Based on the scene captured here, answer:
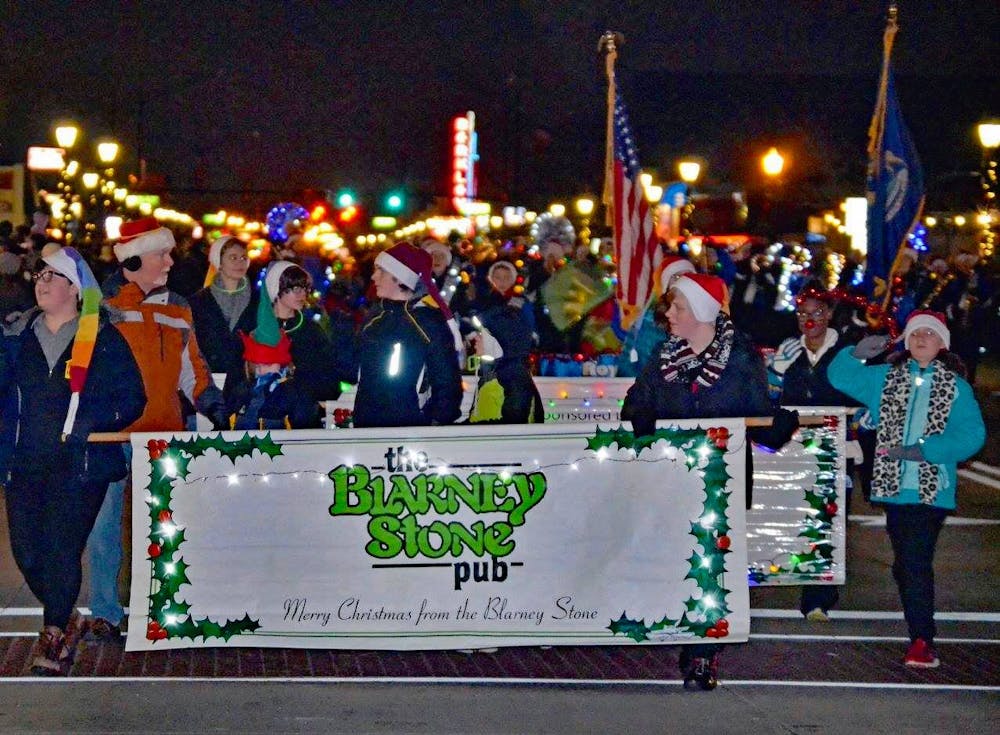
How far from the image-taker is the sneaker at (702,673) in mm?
7715

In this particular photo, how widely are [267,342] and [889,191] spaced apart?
5962 mm

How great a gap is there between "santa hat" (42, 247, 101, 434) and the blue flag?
7.23 m

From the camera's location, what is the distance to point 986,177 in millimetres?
29141

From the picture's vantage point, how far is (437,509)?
25.2 ft

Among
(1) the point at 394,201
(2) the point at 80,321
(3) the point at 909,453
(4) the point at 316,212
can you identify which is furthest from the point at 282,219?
(1) the point at 394,201

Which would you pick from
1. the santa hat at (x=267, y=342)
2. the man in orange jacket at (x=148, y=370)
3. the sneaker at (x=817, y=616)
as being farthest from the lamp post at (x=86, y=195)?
the sneaker at (x=817, y=616)

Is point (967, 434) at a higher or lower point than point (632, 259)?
lower

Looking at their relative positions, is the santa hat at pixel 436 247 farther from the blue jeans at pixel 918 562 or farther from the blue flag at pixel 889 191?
the blue jeans at pixel 918 562

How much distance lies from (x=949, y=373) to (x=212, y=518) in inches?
141

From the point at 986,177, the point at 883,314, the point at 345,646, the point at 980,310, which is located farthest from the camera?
the point at 986,177

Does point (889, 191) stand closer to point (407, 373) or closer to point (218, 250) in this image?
point (218, 250)

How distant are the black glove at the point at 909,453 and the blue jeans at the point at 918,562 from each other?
234 millimetres

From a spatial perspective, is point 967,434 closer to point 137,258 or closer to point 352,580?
point 352,580

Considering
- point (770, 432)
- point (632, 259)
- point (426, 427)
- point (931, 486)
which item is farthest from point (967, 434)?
point (632, 259)
